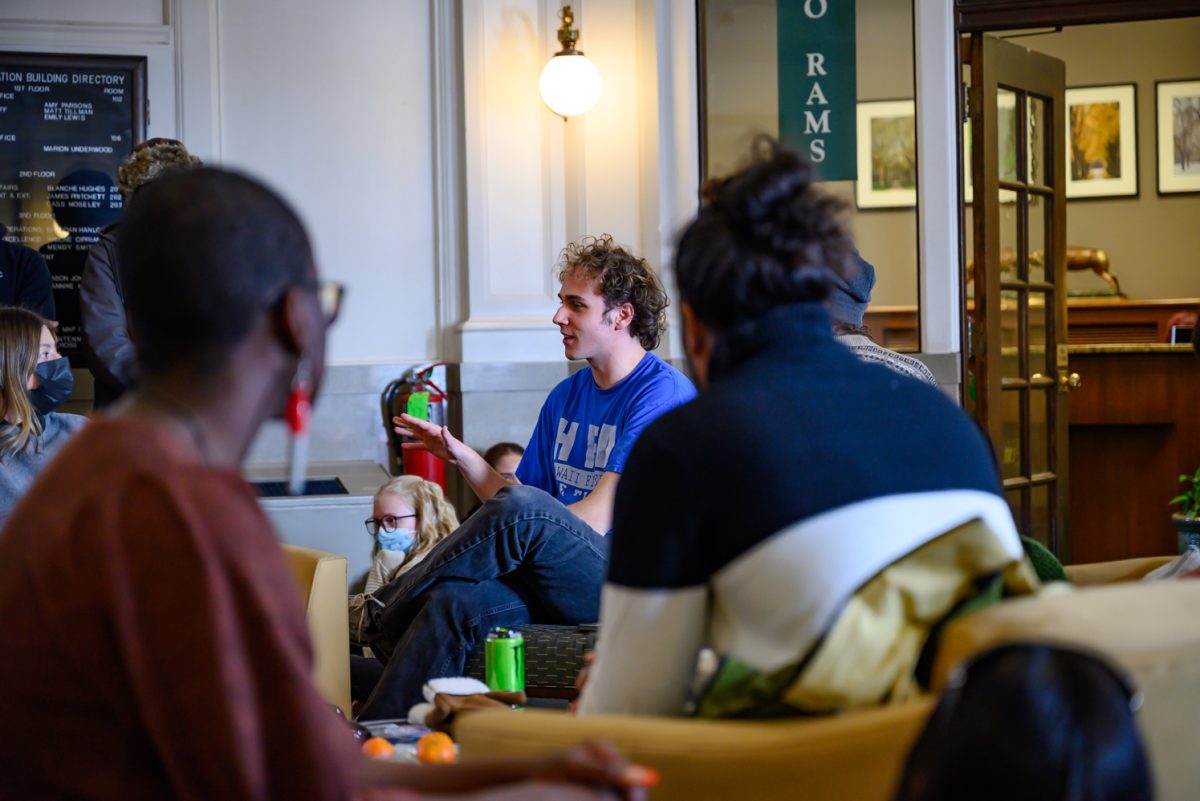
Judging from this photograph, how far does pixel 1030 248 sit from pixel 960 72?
775 mm

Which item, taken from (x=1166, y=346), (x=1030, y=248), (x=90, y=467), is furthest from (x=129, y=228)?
(x=1166, y=346)

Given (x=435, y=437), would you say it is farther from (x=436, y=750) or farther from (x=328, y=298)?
(x=328, y=298)

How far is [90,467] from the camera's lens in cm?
105

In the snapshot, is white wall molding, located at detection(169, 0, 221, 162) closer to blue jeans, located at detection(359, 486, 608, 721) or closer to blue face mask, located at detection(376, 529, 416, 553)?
blue face mask, located at detection(376, 529, 416, 553)

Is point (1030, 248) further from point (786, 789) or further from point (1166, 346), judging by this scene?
point (786, 789)

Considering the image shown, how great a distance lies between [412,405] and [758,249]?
373cm

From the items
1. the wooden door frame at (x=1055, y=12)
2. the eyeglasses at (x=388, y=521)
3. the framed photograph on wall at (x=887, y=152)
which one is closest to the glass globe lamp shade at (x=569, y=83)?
the framed photograph on wall at (x=887, y=152)

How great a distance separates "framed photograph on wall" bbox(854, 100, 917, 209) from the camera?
5324 millimetres

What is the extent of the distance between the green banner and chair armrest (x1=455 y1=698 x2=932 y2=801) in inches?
161

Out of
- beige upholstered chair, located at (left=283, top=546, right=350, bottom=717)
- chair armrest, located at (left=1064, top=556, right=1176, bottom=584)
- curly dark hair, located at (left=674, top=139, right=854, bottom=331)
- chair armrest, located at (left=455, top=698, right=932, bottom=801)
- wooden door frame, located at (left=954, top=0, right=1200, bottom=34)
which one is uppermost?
wooden door frame, located at (left=954, top=0, right=1200, bottom=34)

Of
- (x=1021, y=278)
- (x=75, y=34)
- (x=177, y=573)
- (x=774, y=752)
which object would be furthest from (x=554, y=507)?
(x=75, y=34)

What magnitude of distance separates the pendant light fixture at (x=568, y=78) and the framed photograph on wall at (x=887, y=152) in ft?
3.50

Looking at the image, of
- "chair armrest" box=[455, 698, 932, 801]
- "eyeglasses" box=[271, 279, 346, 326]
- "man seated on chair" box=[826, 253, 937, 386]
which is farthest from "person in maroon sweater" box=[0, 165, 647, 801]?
"man seated on chair" box=[826, 253, 937, 386]

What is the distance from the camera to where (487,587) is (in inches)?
125
